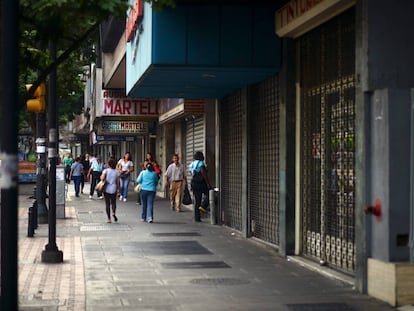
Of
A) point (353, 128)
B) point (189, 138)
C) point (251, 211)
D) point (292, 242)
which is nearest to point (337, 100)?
point (353, 128)

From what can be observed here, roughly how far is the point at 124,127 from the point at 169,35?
20.0 metres

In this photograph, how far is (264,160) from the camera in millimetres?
13633

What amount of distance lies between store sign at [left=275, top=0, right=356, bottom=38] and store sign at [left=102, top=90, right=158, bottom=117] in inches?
640

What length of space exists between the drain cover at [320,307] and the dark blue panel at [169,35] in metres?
5.07

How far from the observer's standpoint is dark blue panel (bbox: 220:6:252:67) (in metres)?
11.7

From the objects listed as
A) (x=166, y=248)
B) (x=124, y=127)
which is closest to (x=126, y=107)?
(x=124, y=127)

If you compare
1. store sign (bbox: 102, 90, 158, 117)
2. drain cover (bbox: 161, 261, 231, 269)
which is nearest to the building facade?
drain cover (bbox: 161, 261, 231, 269)

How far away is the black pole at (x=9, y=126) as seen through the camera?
446 centimetres

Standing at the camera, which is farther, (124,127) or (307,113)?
(124,127)

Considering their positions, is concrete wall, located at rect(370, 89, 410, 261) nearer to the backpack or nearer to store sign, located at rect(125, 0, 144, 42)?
store sign, located at rect(125, 0, 144, 42)

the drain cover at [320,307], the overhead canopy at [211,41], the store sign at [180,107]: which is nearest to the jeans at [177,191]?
the store sign at [180,107]

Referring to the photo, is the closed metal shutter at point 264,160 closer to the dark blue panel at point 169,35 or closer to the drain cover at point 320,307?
the dark blue panel at point 169,35

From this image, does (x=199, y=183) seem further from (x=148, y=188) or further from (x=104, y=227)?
(x=104, y=227)

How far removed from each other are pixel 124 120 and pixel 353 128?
22.0 m
